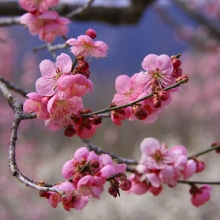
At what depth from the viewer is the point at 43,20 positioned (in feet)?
3.05

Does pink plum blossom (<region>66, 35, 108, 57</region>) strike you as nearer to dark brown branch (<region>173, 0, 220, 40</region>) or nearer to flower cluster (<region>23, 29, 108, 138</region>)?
flower cluster (<region>23, 29, 108, 138</region>)

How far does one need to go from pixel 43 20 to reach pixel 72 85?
44cm

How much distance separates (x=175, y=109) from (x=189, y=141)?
77cm

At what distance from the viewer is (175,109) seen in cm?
654

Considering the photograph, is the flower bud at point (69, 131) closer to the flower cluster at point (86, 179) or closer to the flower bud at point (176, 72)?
the flower cluster at point (86, 179)

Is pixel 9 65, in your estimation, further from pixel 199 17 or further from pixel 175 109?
pixel 175 109

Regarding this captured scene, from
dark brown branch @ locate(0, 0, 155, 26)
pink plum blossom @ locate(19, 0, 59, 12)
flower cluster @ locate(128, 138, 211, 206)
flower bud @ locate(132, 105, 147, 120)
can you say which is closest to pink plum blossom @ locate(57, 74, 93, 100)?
flower bud @ locate(132, 105, 147, 120)

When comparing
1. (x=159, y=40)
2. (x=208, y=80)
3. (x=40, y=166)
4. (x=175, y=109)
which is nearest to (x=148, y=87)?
(x=40, y=166)

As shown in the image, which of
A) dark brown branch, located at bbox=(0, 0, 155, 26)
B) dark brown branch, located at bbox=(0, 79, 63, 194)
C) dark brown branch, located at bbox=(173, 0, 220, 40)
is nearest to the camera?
dark brown branch, located at bbox=(0, 79, 63, 194)

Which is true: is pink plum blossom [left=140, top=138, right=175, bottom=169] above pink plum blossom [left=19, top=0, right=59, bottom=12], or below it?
below

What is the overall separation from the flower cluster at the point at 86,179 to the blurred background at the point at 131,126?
4.34 feet

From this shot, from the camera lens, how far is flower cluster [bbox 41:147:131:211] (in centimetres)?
50

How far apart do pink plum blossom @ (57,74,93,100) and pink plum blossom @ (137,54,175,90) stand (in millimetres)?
122

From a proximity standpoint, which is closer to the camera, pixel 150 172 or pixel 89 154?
pixel 89 154
